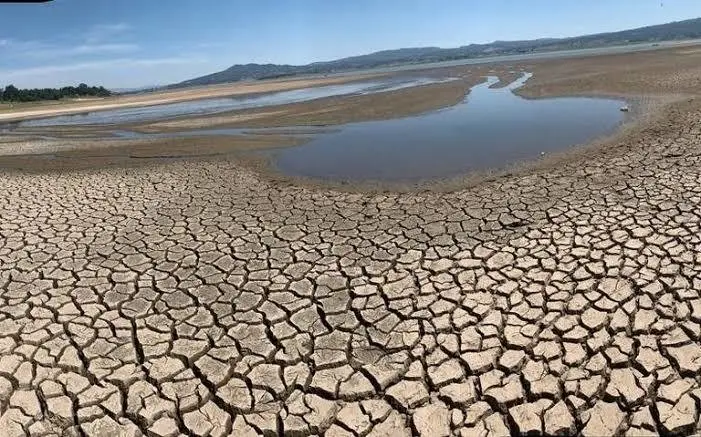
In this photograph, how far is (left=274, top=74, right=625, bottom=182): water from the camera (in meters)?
9.38

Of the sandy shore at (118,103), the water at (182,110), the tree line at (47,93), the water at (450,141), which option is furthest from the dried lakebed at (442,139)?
the tree line at (47,93)

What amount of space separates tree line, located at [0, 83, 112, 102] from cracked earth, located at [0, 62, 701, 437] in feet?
239

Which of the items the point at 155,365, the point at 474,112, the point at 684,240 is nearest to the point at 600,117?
the point at 474,112

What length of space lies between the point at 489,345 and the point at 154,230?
4764 millimetres

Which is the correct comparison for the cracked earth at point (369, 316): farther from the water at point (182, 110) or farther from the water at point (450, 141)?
the water at point (182, 110)

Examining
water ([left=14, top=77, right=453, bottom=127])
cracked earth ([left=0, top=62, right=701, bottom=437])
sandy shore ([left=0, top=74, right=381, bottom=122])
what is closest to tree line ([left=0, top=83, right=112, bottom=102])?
sandy shore ([left=0, top=74, right=381, bottom=122])

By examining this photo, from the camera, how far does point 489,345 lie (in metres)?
3.50

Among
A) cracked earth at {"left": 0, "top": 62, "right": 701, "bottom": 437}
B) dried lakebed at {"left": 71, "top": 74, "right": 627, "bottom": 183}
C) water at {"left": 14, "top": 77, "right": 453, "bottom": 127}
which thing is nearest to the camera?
cracked earth at {"left": 0, "top": 62, "right": 701, "bottom": 437}

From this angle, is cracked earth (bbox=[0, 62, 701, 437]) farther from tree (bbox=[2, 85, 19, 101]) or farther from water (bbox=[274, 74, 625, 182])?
tree (bbox=[2, 85, 19, 101])

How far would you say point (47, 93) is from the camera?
68.8 metres

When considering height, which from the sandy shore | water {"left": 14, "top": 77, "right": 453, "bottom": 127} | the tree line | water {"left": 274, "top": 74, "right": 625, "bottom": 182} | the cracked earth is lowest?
the cracked earth

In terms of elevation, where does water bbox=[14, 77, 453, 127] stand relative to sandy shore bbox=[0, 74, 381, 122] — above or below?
below

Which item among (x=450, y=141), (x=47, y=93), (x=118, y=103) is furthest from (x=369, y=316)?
(x=47, y=93)

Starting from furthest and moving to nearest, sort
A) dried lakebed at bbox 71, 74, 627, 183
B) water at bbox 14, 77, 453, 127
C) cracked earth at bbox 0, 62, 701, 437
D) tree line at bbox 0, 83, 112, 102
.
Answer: tree line at bbox 0, 83, 112, 102, water at bbox 14, 77, 453, 127, dried lakebed at bbox 71, 74, 627, 183, cracked earth at bbox 0, 62, 701, 437
